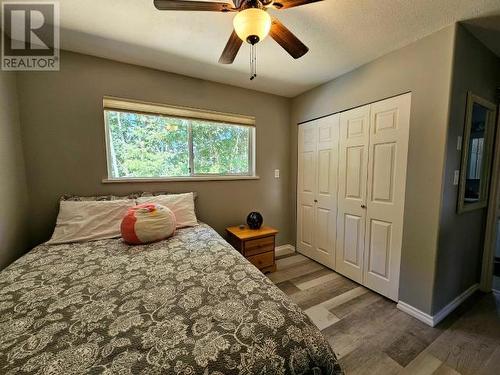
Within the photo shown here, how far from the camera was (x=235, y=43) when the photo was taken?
132 cm

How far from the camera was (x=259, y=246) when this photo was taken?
2.42m

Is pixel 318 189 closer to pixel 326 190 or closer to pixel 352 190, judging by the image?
pixel 326 190

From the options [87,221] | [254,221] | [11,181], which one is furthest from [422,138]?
[11,181]

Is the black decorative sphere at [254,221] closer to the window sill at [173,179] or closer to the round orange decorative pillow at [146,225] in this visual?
the window sill at [173,179]

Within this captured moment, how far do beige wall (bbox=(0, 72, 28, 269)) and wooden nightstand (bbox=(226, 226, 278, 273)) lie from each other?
185 centimetres

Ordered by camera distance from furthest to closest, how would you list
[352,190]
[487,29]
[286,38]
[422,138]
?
[352,190] → [422,138] → [487,29] → [286,38]

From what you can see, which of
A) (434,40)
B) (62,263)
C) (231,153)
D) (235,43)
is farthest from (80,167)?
(434,40)

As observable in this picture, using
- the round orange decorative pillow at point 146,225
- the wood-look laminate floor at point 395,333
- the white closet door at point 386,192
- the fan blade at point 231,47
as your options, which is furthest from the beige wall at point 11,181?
the white closet door at point 386,192

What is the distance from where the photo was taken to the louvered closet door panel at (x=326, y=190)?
96.6 inches

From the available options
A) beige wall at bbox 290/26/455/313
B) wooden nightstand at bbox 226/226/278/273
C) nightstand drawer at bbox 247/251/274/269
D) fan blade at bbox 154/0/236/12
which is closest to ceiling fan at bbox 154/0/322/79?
fan blade at bbox 154/0/236/12

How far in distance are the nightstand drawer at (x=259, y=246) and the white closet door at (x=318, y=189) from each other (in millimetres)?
693

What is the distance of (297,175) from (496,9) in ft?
7.07

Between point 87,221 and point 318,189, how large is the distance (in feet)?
8.10

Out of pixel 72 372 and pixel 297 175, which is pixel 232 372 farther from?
pixel 297 175
